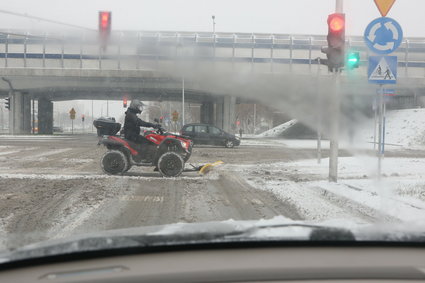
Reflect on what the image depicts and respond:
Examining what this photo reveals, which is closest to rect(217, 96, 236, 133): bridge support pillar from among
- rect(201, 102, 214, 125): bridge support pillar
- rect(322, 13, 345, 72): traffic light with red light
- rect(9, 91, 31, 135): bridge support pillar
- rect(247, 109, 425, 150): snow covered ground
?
rect(247, 109, 425, 150): snow covered ground

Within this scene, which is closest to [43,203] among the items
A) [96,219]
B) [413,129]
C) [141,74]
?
[96,219]

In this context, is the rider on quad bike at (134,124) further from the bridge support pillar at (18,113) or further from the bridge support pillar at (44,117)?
the bridge support pillar at (44,117)

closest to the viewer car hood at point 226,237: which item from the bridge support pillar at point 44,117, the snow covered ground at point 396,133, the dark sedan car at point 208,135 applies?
the dark sedan car at point 208,135

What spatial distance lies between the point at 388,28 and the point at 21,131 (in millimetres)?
44198

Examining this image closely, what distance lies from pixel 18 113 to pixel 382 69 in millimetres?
43442

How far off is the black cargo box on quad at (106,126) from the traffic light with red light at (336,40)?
5.30 m

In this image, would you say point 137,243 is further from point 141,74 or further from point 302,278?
point 141,74

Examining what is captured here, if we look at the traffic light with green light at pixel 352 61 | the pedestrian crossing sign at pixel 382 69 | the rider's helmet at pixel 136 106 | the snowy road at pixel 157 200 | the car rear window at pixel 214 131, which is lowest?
the snowy road at pixel 157 200

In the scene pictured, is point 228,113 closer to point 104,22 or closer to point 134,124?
point 104,22

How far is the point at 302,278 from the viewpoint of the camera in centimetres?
159

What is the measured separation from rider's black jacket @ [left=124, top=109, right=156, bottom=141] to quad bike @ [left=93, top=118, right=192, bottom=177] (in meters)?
0.15

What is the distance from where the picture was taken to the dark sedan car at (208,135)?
25453 mm

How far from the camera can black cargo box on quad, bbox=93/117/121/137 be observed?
10.4 m

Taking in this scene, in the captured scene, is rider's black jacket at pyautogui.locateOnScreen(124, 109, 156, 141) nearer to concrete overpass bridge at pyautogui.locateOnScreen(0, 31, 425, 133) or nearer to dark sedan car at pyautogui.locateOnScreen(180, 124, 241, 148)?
dark sedan car at pyautogui.locateOnScreen(180, 124, 241, 148)
